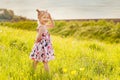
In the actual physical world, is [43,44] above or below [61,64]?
above

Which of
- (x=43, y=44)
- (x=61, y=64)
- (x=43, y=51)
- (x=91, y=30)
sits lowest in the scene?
(x=91, y=30)

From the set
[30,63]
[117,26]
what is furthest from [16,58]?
[117,26]

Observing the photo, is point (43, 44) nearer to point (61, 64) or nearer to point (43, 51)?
point (43, 51)

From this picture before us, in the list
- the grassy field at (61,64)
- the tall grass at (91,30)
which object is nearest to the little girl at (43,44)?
the grassy field at (61,64)

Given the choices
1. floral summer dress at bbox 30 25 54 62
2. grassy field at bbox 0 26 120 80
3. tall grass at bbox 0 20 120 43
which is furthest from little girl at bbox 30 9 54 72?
tall grass at bbox 0 20 120 43

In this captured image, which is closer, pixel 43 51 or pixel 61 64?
pixel 43 51

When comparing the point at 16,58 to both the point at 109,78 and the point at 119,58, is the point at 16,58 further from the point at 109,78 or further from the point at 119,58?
the point at 119,58

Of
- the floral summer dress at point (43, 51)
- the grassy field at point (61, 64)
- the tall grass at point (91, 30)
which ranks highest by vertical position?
the floral summer dress at point (43, 51)

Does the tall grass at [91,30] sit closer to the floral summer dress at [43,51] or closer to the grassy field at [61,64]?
the grassy field at [61,64]

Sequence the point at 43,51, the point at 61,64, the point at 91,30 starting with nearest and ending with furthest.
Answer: the point at 43,51, the point at 61,64, the point at 91,30

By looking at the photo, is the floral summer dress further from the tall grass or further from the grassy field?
the tall grass

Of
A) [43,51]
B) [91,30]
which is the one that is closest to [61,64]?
[43,51]

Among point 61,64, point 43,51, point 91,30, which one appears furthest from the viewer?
point 91,30

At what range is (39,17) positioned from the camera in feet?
21.9
